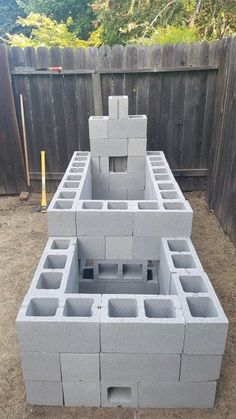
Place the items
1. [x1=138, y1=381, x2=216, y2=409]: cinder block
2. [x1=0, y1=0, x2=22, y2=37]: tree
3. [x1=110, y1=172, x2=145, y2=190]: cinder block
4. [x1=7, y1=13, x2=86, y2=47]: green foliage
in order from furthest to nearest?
[x1=0, y1=0, x2=22, y2=37]: tree
[x1=7, y1=13, x2=86, y2=47]: green foliage
[x1=110, y1=172, x2=145, y2=190]: cinder block
[x1=138, y1=381, x2=216, y2=409]: cinder block

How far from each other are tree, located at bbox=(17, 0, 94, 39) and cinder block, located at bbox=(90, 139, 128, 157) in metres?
14.7

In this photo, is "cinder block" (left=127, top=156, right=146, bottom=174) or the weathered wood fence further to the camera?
the weathered wood fence

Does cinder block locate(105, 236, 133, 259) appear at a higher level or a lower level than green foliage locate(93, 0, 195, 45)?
lower

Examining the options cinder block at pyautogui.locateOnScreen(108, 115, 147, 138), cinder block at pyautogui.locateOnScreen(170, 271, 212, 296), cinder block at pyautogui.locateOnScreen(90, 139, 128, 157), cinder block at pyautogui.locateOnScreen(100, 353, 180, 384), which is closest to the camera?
cinder block at pyautogui.locateOnScreen(100, 353, 180, 384)

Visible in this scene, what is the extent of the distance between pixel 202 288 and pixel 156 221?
0.96 meters

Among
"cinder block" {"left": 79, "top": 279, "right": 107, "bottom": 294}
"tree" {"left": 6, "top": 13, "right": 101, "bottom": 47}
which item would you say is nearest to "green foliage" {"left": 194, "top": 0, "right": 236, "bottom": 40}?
"tree" {"left": 6, "top": 13, "right": 101, "bottom": 47}

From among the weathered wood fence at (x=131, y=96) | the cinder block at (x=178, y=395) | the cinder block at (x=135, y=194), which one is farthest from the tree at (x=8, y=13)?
the cinder block at (x=178, y=395)

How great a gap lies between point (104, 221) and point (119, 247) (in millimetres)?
366

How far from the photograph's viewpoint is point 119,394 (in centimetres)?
287

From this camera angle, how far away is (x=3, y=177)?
23.7 ft

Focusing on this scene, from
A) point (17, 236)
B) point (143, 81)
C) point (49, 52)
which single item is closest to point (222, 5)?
point (143, 81)

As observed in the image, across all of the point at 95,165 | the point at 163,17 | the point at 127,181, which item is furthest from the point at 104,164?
the point at 163,17

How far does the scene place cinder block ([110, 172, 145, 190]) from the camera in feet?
19.7

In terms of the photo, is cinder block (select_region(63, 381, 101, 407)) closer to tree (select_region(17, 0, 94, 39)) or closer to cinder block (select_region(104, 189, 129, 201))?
cinder block (select_region(104, 189, 129, 201))
